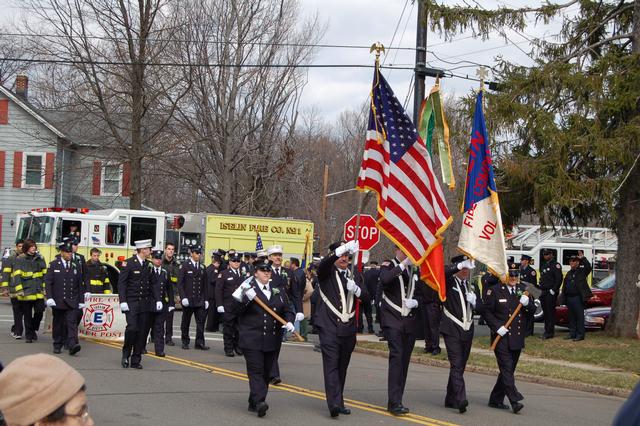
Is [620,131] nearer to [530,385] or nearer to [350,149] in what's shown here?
[530,385]

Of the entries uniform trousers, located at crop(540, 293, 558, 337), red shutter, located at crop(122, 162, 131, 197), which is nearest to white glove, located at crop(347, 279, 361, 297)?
uniform trousers, located at crop(540, 293, 558, 337)

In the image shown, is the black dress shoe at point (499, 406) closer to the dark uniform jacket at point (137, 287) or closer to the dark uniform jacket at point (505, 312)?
the dark uniform jacket at point (505, 312)

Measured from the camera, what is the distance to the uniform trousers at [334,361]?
1084cm

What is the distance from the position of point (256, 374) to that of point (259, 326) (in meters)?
0.62

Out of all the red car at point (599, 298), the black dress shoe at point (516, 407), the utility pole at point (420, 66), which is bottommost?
the black dress shoe at point (516, 407)

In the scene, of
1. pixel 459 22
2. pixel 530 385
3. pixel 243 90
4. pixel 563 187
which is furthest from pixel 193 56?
pixel 530 385

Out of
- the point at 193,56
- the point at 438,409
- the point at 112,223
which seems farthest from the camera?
the point at 193,56

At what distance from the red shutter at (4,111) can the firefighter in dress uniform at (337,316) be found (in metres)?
35.3

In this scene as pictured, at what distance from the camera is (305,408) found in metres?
11.6

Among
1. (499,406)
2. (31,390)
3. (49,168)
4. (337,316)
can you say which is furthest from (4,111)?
(31,390)

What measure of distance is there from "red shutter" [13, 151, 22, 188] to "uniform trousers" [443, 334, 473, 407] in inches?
1365

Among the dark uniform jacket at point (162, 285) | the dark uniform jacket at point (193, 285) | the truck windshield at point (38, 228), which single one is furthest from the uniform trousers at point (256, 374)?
the truck windshield at point (38, 228)

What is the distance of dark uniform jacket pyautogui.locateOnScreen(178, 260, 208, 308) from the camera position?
1869 cm

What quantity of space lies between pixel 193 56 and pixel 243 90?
8.74ft
